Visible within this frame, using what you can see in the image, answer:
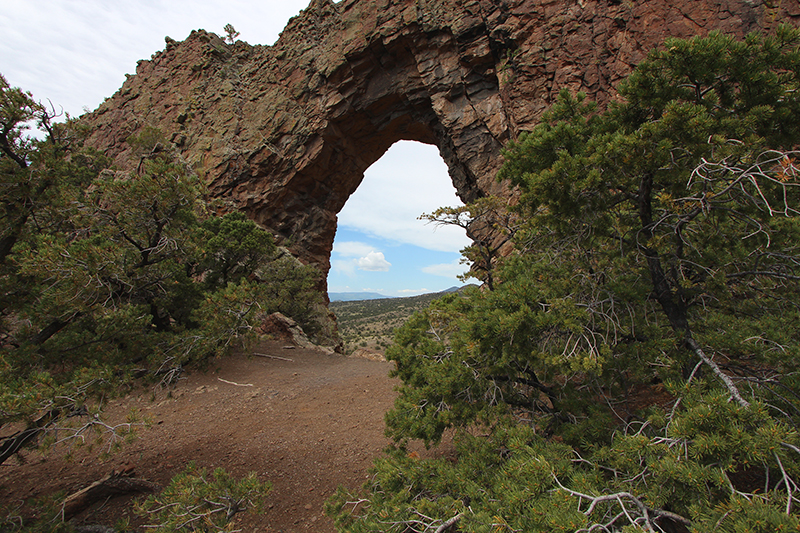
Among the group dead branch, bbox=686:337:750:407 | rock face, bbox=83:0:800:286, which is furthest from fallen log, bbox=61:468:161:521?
rock face, bbox=83:0:800:286

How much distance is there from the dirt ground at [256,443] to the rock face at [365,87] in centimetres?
1164

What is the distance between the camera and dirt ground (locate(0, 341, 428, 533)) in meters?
4.37

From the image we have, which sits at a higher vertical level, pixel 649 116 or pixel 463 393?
pixel 649 116

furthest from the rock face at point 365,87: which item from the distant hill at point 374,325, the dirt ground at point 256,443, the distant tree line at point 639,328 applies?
the dirt ground at point 256,443

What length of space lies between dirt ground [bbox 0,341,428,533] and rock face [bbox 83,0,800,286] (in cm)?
1164

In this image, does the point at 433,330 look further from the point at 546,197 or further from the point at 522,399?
the point at 546,197

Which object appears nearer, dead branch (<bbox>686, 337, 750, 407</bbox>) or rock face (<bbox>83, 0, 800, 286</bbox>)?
dead branch (<bbox>686, 337, 750, 407</bbox>)

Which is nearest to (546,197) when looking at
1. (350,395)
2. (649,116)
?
(649,116)

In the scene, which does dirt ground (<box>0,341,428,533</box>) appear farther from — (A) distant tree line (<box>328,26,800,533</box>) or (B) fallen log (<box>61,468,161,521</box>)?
(A) distant tree line (<box>328,26,800,533</box>)

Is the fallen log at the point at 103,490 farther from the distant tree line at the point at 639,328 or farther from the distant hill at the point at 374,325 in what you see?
the distant hill at the point at 374,325

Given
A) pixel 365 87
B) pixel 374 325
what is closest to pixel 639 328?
pixel 365 87

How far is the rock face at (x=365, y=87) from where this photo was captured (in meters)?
12.0

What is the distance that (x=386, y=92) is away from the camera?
18125 millimetres

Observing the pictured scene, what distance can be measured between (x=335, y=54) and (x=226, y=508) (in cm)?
2114
